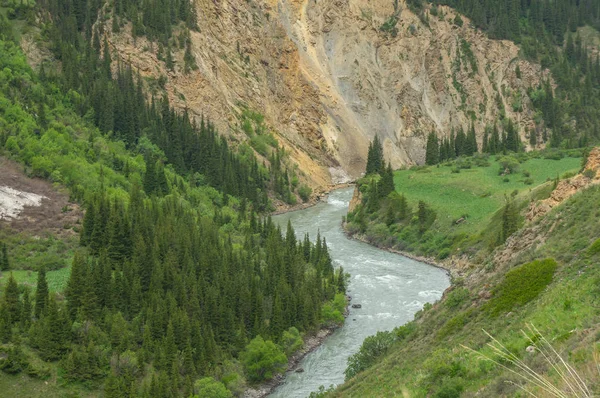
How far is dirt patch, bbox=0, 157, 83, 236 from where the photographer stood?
208ft

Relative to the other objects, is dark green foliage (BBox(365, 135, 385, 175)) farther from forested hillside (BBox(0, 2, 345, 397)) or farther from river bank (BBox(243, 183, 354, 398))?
river bank (BBox(243, 183, 354, 398))

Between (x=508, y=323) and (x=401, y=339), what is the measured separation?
14848 millimetres

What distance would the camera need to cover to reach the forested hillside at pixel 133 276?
47.0 metres

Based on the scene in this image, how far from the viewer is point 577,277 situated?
106 ft

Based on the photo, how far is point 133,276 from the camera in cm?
5659

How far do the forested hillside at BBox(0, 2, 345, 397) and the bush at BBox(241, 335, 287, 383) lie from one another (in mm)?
101

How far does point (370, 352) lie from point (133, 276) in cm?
1974

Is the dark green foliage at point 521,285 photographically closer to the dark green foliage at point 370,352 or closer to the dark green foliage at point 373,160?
the dark green foliage at point 370,352

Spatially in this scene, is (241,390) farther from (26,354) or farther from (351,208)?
(351,208)

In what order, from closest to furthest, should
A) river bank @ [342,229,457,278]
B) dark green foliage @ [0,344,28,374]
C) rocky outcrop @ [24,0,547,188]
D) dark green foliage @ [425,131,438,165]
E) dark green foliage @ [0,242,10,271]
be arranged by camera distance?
dark green foliage @ [0,344,28,374] < dark green foliage @ [0,242,10,271] < river bank @ [342,229,457,278] < rocky outcrop @ [24,0,547,188] < dark green foliage @ [425,131,438,165]

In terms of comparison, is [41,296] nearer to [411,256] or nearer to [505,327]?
[505,327]

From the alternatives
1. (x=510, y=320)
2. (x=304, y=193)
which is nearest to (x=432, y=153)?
(x=304, y=193)

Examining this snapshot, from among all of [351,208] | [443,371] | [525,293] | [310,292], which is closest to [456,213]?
[351,208]

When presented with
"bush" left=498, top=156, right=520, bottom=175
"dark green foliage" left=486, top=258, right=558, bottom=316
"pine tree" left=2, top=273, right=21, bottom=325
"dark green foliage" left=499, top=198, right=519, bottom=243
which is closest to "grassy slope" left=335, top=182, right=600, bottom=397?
"dark green foliage" left=486, top=258, right=558, bottom=316
